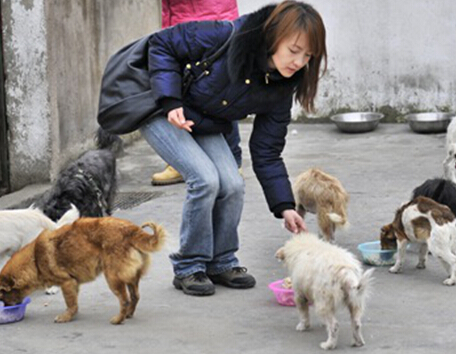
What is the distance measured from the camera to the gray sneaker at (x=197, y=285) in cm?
556

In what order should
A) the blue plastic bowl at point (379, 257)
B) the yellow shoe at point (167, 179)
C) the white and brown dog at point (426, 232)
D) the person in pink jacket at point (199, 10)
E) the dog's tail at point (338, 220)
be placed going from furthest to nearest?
1. the yellow shoe at point (167, 179)
2. the person in pink jacket at point (199, 10)
3. the dog's tail at point (338, 220)
4. the blue plastic bowl at point (379, 257)
5. the white and brown dog at point (426, 232)

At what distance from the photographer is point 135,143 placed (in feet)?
34.9

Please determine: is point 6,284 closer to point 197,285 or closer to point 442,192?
point 197,285

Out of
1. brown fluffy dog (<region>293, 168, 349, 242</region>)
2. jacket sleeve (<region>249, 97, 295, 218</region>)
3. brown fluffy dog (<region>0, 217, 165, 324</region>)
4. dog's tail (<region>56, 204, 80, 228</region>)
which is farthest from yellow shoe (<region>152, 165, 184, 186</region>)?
brown fluffy dog (<region>0, 217, 165, 324</region>)

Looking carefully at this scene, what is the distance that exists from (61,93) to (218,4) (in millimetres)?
1568

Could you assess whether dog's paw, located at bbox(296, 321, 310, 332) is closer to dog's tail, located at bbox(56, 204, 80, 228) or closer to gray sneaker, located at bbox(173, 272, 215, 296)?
gray sneaker, located at bbox(173, 272, 215, 296)

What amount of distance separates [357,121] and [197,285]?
18.0 ft

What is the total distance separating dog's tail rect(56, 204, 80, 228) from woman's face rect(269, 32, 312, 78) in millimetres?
1807

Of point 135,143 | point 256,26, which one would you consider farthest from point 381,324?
point 135,143

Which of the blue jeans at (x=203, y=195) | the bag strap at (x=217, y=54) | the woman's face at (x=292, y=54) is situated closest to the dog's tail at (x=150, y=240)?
the blue jeans at (x=203, y=195)

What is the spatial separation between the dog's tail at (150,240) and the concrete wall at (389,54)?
21.5 feet

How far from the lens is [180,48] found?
5.23m

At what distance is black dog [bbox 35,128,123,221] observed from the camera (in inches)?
257

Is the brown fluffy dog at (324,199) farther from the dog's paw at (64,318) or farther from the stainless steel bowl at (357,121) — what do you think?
the stainless steel bowl at (357,121)
